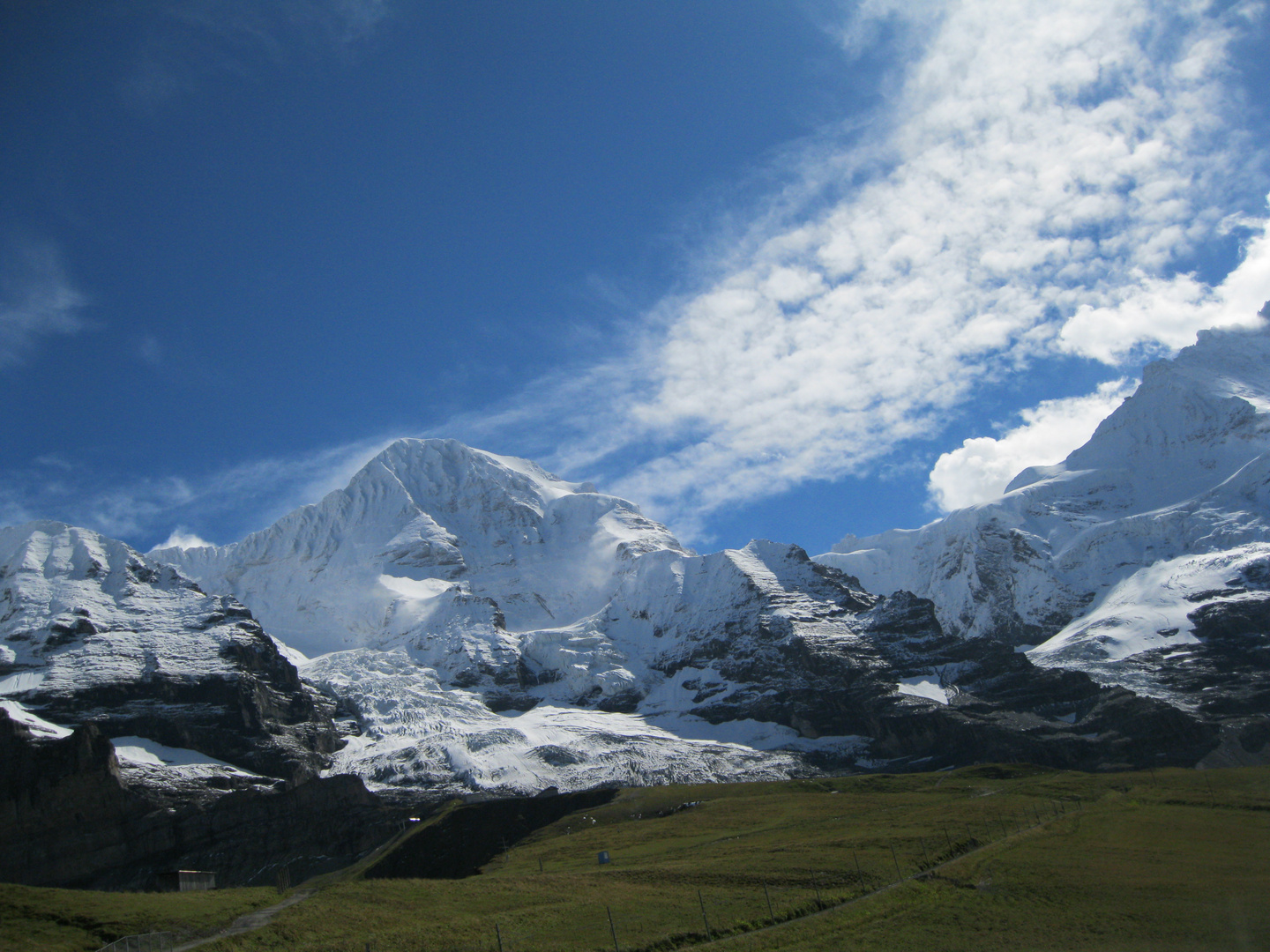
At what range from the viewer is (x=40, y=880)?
156 m

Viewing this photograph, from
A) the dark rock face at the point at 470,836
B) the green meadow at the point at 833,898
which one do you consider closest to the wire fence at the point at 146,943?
the green meadow at the point at 833,898

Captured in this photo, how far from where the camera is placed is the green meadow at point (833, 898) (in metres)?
46.8

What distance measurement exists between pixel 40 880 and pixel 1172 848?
172575 mm

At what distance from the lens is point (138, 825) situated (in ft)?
549

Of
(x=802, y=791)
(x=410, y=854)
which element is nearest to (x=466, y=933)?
(x=410, y=854)

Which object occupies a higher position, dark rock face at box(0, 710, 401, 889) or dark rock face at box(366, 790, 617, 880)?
dark rock face at box(0, 710, 401, 889)

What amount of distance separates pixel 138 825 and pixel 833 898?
518 ft

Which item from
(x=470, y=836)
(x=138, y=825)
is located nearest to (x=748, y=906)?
(x=470, y=836)

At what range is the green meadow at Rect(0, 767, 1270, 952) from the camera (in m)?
46.8

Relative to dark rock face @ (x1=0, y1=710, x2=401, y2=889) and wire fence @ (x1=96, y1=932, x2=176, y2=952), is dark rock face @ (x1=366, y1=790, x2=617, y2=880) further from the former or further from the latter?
wire fence @ (x1=96, y1=932, x2=176, y2=952)

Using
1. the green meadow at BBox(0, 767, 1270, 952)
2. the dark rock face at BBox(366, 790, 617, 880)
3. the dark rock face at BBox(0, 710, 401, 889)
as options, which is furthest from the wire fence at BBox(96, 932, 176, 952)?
the dark rock face at BBox(0, 710, 401, 889)

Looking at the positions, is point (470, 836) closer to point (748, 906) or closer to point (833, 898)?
point (748, 906)

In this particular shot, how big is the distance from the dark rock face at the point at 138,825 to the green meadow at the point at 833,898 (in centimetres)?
9048

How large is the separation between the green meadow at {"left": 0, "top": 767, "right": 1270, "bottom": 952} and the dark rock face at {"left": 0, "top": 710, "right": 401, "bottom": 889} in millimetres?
90476
